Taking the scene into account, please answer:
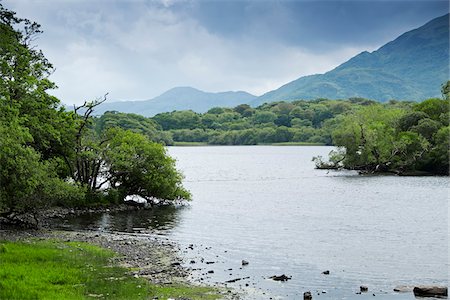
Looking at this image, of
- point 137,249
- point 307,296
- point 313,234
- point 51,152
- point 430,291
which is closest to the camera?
point 307,296

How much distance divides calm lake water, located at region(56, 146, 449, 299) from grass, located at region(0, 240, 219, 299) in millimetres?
4211

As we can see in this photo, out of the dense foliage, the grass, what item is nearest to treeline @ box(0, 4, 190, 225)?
the grass

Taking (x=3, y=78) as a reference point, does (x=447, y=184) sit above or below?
below

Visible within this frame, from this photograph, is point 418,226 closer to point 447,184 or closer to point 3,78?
point 3,78

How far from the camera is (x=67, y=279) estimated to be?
77.0 ft

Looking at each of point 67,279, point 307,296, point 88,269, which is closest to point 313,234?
point 307,296

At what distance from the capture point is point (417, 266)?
105ft

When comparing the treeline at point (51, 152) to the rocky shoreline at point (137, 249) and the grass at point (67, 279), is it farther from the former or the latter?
the grass at point (67, 279)

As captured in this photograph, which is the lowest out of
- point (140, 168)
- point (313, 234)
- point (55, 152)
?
point (313, 234)

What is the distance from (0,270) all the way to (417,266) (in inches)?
963

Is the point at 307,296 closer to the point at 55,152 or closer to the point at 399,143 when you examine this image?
the point at 55,152

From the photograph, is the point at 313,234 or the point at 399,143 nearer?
the point at 313,234

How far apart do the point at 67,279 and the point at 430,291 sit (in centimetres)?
1792

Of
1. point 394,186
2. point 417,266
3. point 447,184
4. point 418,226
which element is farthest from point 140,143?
point 447,184
